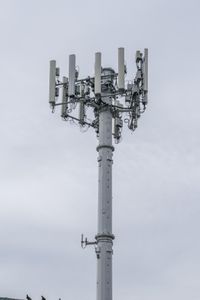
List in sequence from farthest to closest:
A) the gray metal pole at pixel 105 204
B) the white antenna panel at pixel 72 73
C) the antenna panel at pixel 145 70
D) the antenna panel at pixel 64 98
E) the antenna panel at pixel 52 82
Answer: the antenna panel at pixel 64 98 < the antenna panel at pixel 52 82 < the antenna panel at pixel 145 70 < the white antenna panel at pixel 72 73 < the gray metal pole at pixel 105 204

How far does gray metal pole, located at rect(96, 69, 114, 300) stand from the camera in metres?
53.5

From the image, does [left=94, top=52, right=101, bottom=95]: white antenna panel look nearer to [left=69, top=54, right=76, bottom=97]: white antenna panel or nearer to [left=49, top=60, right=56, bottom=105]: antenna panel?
[left=69, top=54, right=76, bottom=97]: white antenna panel

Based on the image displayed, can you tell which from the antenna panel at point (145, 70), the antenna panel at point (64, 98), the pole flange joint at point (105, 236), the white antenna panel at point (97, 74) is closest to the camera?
the pole flange joint at point (105, 236)

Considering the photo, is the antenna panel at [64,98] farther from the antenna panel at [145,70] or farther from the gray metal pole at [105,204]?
the antenna panel at [145,70]

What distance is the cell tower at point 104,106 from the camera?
178 ft

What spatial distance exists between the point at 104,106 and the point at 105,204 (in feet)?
23.5

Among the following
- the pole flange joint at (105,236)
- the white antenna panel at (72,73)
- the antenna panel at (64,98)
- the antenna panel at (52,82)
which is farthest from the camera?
the antenna panel at (64,98)

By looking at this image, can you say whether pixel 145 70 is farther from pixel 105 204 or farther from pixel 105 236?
pixel 105 236

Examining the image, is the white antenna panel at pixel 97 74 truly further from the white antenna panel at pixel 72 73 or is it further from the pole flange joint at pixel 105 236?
the pole flange joint at pixel 105 236

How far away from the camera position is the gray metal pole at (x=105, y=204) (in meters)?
53.5

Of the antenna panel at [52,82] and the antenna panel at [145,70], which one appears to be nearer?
the antenna panel at [145,70]

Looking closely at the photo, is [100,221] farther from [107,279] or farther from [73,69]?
[73,69]

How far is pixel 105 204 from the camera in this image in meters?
54.9

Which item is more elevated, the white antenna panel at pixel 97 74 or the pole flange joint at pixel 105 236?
the white antenna panel at pixel 97 74
